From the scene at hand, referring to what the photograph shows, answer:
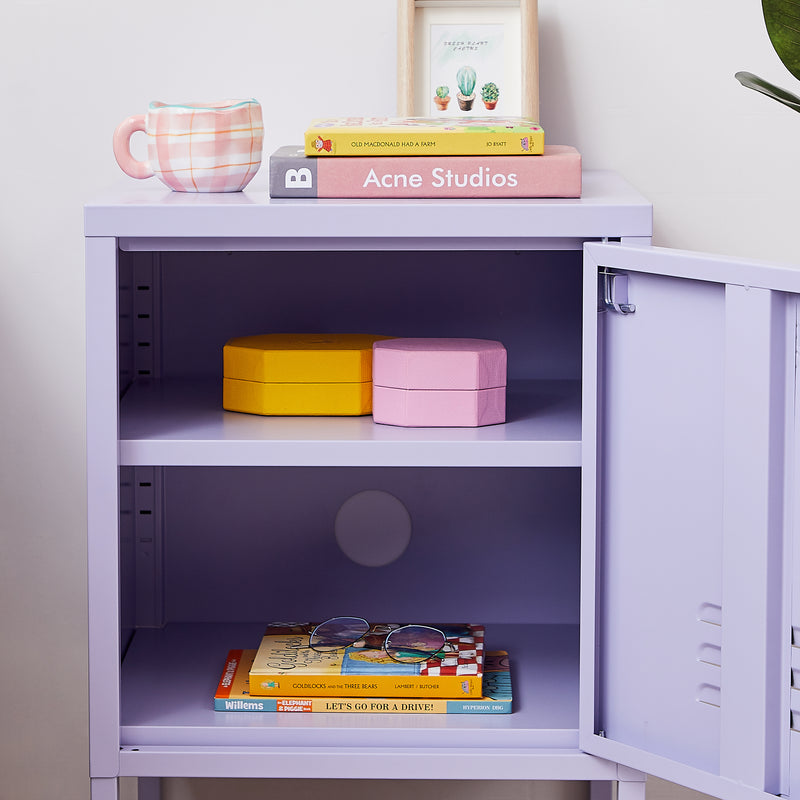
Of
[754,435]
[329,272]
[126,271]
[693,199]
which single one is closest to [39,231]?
[126,271]

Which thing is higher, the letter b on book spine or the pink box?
the letter b on book spine

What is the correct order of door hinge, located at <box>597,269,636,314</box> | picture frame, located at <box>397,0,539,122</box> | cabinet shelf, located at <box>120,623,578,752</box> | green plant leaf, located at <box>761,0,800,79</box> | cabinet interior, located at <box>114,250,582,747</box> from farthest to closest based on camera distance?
cabinet interior, located at <box>114,250,582,747</box> → picture frame, located at <box>397,0,539,122</box> → cabinet shelf, located at <box>120,623,578,752</box> → door hinge, located at <box>597,269,636,314</box> → green plant leaf, located at <box>761,0,800,79</box>

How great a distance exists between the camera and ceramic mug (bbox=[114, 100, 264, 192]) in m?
1.14

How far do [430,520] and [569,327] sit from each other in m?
0.33

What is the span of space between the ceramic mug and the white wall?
322 mm

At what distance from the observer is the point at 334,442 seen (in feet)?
3.54

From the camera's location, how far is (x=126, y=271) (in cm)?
144

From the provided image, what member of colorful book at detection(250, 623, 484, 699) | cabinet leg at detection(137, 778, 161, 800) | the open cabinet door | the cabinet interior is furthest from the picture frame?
cabinet leg at detection(137, 778, 161, 800)

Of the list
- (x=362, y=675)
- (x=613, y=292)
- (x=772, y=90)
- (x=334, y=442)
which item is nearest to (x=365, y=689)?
(x=362, y=675)

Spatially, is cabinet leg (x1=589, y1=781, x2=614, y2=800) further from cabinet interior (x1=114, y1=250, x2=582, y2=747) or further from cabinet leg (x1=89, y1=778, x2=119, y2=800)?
cabinet leg (x1=89, y1=778, x2=119, y2=800)

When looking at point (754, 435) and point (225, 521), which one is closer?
point (754, 435)

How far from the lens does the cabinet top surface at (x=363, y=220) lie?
103 centimetres

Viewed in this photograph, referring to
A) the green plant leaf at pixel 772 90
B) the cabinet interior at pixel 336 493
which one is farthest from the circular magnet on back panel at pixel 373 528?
the green plant leaf at pixel 772 90

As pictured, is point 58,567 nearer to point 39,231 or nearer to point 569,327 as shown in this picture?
point 39,231
